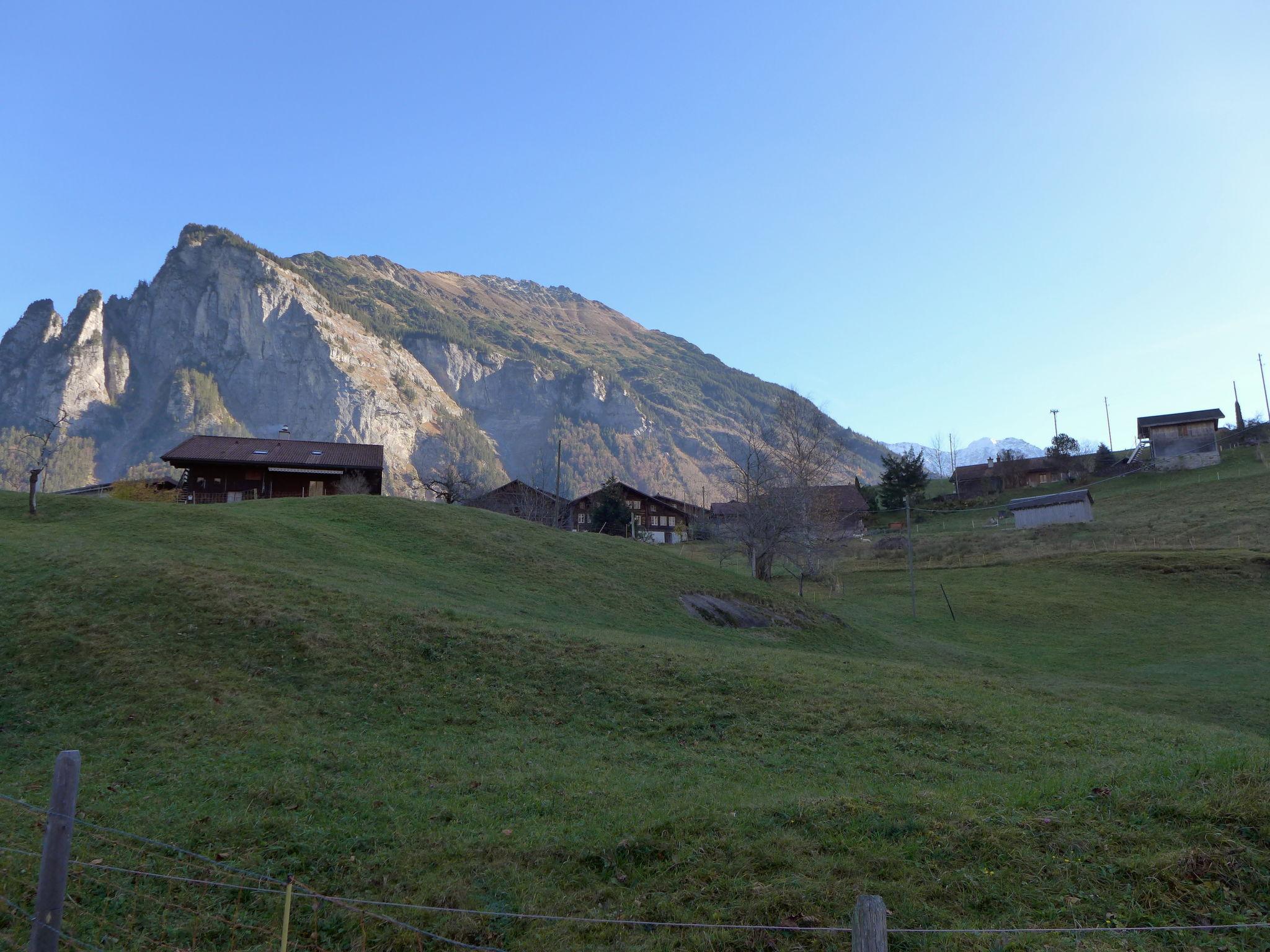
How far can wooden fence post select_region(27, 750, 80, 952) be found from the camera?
5719 millimetres

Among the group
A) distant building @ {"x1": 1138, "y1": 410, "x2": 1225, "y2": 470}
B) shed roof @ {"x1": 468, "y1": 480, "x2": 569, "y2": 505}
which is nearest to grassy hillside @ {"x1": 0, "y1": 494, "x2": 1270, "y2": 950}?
shed roof @ {"x1": 468, "y1": 480, "x2": 569, "y2": 505}

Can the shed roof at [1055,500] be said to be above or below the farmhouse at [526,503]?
below

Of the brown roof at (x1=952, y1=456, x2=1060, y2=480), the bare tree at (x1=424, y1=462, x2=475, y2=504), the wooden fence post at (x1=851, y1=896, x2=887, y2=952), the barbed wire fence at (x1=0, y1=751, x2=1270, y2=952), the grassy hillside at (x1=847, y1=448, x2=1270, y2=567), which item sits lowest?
the barbed wire fence at (x1=0, y1=751, x2=1270, y2=952)

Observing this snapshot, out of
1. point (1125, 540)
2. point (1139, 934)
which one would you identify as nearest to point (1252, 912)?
point (1139, 934)

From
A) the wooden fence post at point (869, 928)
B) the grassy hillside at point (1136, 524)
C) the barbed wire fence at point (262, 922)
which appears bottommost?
the barbed wire fence at point (262, 922)

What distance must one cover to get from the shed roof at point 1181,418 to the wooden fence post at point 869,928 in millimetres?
123144

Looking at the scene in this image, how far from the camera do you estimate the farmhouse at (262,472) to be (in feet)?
222

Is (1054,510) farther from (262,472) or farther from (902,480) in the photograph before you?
(262,472)

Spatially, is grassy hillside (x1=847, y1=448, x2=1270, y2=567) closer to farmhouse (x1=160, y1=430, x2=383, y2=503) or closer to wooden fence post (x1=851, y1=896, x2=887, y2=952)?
farmhouse (x1=160, y1=430, x2=383, y2=503)

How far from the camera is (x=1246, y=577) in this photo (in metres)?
48.8

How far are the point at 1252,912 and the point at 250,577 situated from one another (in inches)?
964

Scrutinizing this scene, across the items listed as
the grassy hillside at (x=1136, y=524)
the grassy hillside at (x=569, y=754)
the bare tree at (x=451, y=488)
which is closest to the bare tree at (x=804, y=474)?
the grassy hillside at (x=1136, y=524)

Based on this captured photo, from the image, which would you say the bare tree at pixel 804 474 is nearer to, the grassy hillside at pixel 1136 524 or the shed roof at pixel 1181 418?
the grassy hillside at pixel 1136 524

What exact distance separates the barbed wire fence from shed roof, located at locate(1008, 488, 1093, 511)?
8236 cm
